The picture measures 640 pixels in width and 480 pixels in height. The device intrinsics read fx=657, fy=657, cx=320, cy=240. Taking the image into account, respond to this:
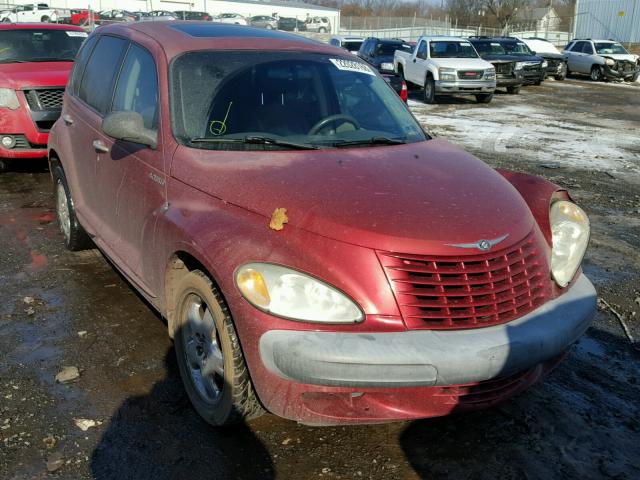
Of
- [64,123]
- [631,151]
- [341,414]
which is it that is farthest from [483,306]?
[631,151]

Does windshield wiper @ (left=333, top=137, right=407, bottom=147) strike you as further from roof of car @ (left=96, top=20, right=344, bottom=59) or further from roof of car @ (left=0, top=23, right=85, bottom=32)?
roof of car @ (left=0, top=23, right=85, bottom=32)

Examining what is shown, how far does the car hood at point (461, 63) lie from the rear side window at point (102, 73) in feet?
49.2

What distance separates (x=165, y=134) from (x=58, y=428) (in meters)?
1.60

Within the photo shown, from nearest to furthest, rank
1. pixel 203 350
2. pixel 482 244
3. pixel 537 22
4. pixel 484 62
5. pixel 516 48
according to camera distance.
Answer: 1. pixel 482 244
2. pixel 203 350
3. pixel 484 62
4. pixel 516 48
5. pixel 537 22

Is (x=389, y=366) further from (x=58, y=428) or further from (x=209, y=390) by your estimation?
(x=58, y=428)

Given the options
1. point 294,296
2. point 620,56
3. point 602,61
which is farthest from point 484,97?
point 294,296

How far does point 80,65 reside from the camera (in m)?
5.27

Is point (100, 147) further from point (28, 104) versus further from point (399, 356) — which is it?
point (28, 104)

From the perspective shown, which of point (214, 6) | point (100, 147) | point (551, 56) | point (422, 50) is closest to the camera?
point (100, 147)

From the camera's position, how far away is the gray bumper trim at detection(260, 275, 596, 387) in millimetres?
2539

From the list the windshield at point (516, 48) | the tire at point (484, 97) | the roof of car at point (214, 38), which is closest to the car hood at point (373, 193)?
the roof of car at point (214, 38)

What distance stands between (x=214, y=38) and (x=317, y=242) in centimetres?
187

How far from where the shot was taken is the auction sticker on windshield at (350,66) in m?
4.31

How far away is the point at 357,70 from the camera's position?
174 inches
